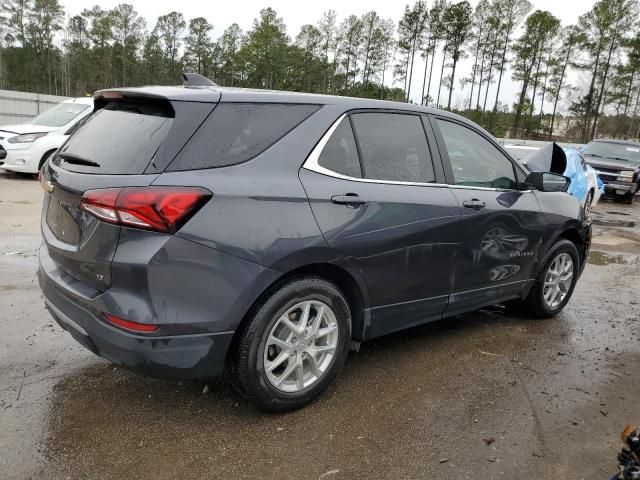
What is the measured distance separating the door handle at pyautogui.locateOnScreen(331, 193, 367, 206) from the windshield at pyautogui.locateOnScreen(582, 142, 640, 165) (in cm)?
1624

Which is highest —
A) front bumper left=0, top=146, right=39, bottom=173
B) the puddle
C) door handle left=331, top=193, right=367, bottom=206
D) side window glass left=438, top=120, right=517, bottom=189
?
side window glass left=438, top=120, right=517, bottom=189

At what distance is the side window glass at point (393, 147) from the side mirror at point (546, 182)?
3.98 feet

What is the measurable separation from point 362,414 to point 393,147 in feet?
5.46

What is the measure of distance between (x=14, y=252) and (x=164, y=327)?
4590mm

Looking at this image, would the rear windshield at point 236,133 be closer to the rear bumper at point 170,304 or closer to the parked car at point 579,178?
the rear bumper at point 170,304

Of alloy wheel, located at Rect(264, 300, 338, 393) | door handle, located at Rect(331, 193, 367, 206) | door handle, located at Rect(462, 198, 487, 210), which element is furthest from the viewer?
door handle, located at Rect(462, 198, 487, 210)

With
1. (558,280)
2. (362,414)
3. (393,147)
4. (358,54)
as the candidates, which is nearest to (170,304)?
(362,414)

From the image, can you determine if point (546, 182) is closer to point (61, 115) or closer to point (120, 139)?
point (120, 139)

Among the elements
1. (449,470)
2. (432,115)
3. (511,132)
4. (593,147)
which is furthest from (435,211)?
(511,132)

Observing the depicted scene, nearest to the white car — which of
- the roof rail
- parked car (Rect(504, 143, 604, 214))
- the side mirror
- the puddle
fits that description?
the roof rail

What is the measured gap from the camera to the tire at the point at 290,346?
8.92 ft

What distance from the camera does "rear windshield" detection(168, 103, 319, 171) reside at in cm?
260

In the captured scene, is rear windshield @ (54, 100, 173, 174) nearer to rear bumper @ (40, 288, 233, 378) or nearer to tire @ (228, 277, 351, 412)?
rear bumper @ (40, 288, 233, 378)

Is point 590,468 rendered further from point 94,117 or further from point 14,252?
point 14,252
